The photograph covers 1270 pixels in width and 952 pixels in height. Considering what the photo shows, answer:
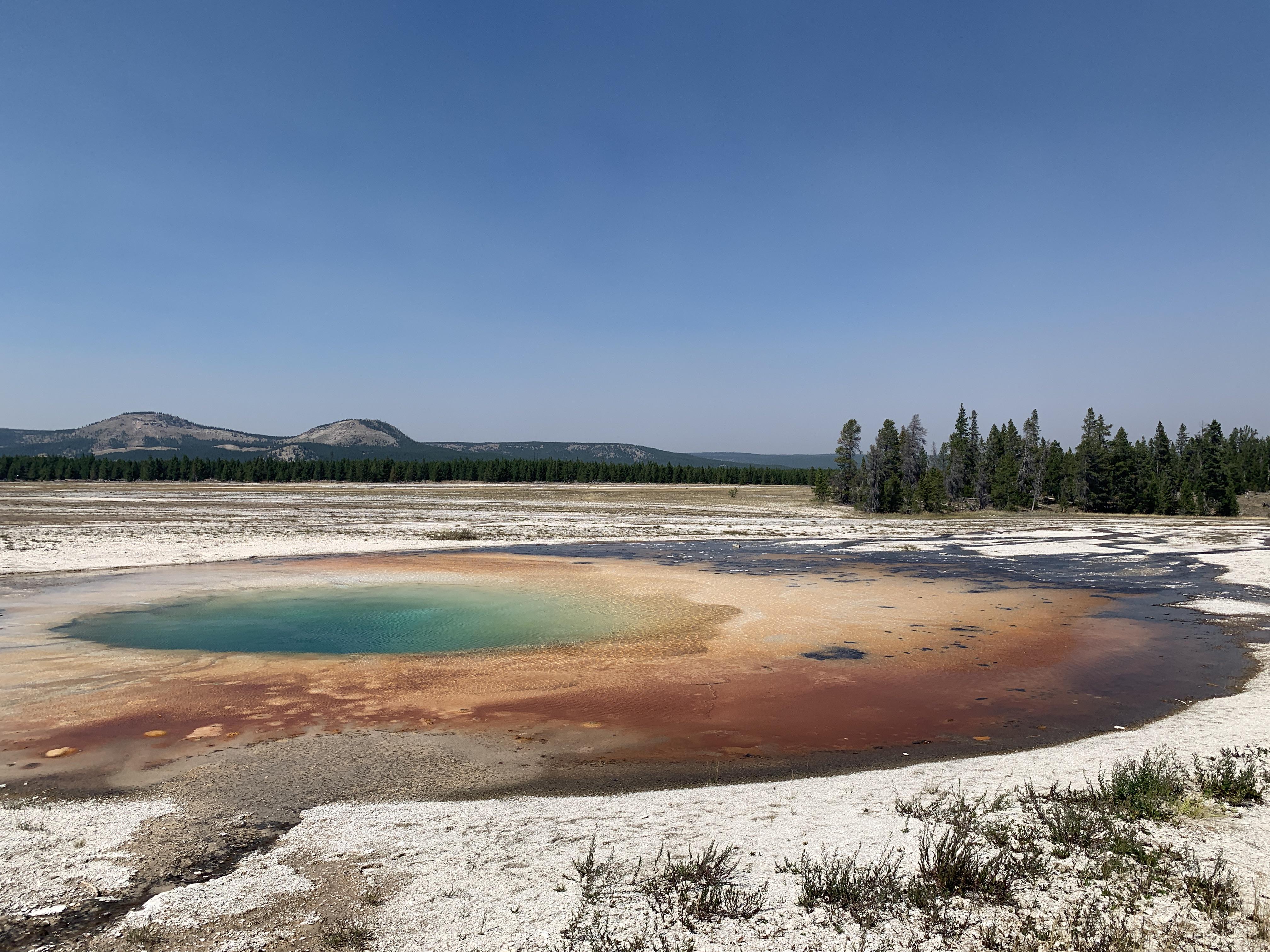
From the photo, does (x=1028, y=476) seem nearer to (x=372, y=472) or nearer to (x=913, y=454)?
(x=913, y=454)

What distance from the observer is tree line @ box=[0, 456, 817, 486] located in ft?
477

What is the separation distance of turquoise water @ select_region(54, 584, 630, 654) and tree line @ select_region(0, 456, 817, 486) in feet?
453

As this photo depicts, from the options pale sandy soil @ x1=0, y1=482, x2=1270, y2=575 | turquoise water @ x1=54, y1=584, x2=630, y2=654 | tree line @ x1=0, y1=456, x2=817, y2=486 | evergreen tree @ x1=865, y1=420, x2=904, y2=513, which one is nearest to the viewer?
turquoise water @ x1=54, y1=584, x2=630, y2=654

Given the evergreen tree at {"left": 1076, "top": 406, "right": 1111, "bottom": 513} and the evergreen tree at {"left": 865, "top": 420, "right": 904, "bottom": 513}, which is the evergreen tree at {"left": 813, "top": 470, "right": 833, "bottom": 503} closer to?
the evergreen tree at {"left": 865, "top": 420, "right": 904, "bottom": 513}

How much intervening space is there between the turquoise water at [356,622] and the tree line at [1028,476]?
6423 centimetres

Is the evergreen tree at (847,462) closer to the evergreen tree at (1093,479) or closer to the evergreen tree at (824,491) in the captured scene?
the evergreen tree at (824,491)

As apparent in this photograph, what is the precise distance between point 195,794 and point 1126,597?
26.6m

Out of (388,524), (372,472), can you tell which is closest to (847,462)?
(388,524)

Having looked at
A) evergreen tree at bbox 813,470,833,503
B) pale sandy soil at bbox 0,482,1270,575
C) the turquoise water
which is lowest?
the turquoise water

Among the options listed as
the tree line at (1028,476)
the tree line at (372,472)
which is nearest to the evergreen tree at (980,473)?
the tree line at (1028,476)

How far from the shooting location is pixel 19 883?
582 centimetres

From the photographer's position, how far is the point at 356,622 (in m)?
18.2

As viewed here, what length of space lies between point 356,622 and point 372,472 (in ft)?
491

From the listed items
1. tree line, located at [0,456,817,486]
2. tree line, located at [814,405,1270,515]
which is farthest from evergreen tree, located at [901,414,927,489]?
tree line, located at [0,456,817,486]
